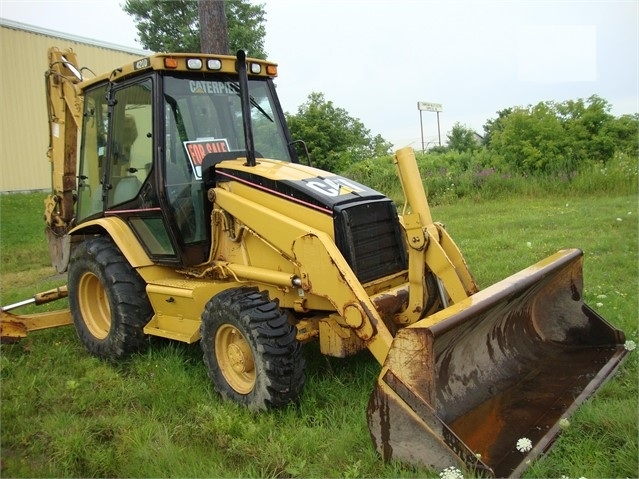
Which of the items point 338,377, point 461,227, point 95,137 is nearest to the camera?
point 338,377

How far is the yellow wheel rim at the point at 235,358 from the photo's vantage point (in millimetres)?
3939

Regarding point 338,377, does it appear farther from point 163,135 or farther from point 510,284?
point 163,135

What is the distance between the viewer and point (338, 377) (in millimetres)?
4266

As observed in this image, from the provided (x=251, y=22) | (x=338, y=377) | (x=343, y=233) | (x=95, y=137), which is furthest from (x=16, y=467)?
(x=251, y=22)

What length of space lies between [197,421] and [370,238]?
66.8 inches

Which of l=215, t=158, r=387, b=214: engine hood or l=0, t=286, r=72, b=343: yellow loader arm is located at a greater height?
l=215, t=158, r=387, b=214: engine hood

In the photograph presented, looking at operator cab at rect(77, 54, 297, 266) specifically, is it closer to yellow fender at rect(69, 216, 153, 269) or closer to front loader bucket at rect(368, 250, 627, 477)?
yellow fender at rect(69, 216, 153, 269)

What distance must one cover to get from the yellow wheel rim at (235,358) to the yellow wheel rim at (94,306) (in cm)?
166

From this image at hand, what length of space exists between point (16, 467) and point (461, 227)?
8.09 metres

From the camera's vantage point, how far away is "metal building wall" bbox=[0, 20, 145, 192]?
54.0ft

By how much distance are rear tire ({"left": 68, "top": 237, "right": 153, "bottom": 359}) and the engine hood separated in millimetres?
1179

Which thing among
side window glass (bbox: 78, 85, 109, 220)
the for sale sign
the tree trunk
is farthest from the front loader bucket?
the tree trunk

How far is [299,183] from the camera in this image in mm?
4184

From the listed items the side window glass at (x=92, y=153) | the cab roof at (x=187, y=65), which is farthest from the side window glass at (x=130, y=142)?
the side window glass at (x=92, y=153)
